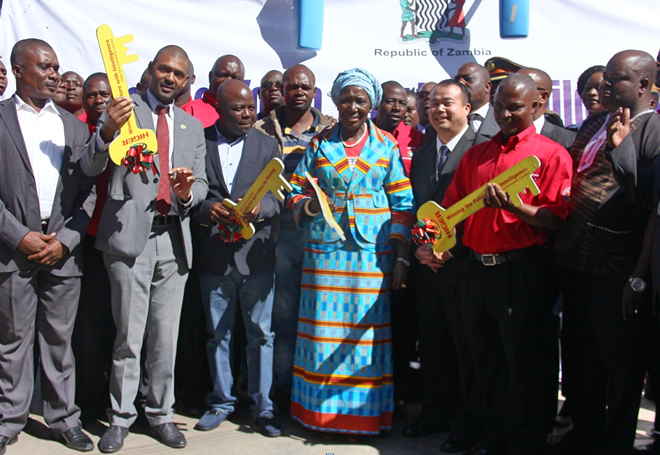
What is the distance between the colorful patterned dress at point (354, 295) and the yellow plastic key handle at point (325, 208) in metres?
0.07

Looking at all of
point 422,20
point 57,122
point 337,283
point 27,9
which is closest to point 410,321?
point 337,283

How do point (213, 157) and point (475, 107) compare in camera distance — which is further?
point (475, 107)

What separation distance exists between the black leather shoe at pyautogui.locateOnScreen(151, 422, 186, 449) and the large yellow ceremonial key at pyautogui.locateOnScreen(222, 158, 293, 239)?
1.25 meters

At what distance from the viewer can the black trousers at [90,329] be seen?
402 centimetres

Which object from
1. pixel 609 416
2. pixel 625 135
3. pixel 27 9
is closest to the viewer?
pixel 625 135

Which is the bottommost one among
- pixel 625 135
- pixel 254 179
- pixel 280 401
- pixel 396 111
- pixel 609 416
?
pixel 280 401

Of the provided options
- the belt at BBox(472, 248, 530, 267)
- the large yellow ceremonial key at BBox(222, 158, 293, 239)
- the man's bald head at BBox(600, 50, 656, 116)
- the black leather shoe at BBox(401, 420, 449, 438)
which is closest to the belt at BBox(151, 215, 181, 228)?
the large yellow ceremonial key at BBox(222, 158, 293, 239)

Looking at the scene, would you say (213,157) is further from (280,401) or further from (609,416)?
(609,416)

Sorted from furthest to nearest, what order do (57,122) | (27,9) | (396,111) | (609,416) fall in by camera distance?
(27,9) → (396,111) → (57,122) → (609,416)

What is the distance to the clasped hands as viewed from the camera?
11.4ft

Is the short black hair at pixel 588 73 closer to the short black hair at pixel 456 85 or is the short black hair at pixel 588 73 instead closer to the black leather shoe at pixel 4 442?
the short black hair at pixel 456 85

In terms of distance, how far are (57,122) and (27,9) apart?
9.94ft

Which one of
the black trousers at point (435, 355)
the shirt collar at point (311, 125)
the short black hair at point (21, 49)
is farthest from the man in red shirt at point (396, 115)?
the short black hair at point (21, 49)

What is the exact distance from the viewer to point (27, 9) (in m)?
6.03
